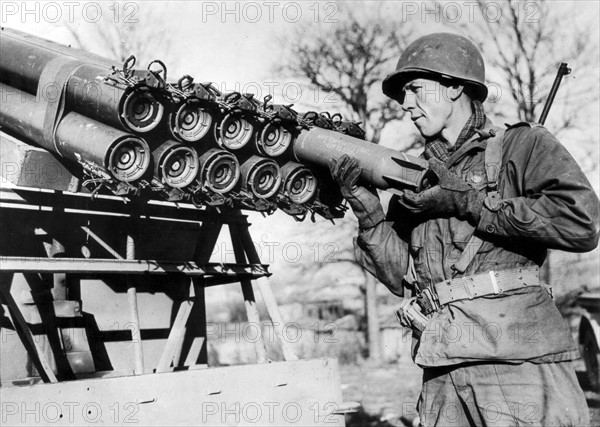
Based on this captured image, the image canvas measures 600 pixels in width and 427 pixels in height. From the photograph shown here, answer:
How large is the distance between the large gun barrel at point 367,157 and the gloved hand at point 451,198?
0.57 m

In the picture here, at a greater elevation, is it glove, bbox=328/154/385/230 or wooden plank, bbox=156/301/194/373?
glove, bbox=328/154/385/230

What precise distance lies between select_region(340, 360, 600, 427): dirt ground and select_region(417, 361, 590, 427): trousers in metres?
5.24

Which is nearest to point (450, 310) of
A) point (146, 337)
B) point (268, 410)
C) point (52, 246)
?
point (268, 410)

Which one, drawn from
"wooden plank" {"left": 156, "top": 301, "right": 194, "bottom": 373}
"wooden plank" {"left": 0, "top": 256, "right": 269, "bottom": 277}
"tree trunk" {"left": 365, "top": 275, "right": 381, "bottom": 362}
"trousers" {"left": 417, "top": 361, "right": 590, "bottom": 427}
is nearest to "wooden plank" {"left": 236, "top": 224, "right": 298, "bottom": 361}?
"wooden plank" {"left": 0, "top": 256, "right": 269, "bottom": 277}

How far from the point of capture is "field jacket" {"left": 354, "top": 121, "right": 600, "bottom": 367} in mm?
2301

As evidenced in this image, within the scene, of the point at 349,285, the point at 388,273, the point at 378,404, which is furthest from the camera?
the point at 349,285

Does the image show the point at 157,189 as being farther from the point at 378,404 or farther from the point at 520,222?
the point at 378,404

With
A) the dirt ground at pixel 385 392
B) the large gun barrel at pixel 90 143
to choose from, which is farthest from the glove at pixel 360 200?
the dirt ground at pixel 385 392

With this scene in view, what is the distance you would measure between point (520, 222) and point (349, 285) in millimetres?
17315

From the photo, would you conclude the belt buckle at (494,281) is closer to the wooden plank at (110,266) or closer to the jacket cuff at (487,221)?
the jacket cuff at (487,221)

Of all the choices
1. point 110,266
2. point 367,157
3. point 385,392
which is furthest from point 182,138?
point 385,392

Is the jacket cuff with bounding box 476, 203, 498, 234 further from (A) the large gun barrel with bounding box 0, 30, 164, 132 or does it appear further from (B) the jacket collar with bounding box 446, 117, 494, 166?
(A) the large gun barrel with bounding box 0, 30, 164, 132

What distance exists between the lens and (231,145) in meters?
4.70

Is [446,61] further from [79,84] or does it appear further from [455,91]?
[79,84]
